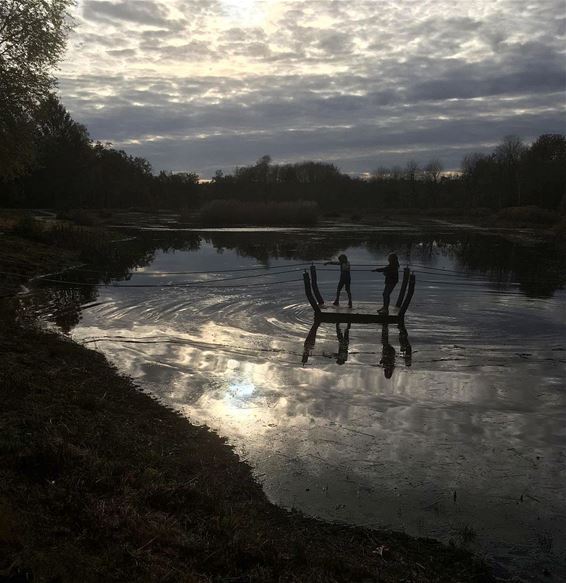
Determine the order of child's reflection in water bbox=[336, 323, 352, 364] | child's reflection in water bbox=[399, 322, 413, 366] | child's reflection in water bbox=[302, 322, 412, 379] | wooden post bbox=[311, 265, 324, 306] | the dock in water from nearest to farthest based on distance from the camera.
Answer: child's reflection in water bbox=[302, 322, 412, 379], child's reflection in water bbox=[399, 322, 413, 366], child's reflection in water bbox=[336, 323, 352, 364], the dock in water, wooden post bbox=[311, 265, 324, 306]

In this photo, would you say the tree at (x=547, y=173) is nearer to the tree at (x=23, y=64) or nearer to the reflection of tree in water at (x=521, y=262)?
the reflection of tree in water at (x=521, y=262)

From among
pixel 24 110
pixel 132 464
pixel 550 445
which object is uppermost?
pixel 24 110

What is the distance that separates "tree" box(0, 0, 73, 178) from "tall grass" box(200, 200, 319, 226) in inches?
1994

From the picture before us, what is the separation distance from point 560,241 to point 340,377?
47590mm

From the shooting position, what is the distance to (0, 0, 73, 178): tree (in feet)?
85.8

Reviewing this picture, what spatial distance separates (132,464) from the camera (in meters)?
6.95

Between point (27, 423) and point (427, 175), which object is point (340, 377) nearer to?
point (27, 423)

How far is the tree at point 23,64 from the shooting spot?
26141 mm

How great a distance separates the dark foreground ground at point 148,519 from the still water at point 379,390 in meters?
0.66

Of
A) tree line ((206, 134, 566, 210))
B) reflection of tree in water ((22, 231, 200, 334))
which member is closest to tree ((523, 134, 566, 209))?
tree line ((206, 134, 566, 210))

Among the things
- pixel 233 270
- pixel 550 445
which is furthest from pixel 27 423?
pixel 233 270

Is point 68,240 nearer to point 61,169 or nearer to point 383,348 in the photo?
point 383,348

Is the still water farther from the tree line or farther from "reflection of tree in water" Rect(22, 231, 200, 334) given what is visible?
the tree line

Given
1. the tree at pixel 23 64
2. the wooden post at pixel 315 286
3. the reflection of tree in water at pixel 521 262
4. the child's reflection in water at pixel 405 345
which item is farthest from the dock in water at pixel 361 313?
the tree at pixel 23 64
